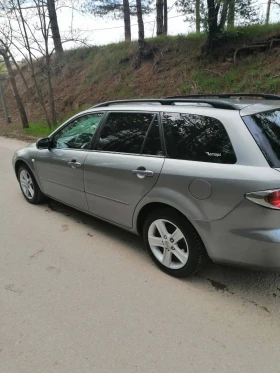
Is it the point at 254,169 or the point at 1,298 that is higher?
the point at 254,169

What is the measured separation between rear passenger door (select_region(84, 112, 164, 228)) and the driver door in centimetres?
18

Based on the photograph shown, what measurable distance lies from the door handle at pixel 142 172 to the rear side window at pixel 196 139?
0.24 meters

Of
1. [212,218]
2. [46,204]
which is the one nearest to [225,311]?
[212,218]

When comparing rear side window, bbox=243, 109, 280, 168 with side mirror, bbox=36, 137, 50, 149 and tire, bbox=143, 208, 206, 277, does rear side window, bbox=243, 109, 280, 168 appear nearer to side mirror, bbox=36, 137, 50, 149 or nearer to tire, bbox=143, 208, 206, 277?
tire, bbox=143, 208, 206, 277

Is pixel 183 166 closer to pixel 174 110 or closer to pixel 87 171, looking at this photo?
pixel 174 110

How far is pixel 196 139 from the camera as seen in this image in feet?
7.95

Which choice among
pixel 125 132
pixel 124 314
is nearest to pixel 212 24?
pixel 125 132

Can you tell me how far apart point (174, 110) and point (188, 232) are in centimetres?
111

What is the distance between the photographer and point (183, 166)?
2.42 m

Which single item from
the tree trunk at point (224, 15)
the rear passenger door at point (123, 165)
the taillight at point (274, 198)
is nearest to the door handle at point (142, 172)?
the rear passenger door at point (123, 165)

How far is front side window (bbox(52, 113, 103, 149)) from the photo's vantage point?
344cm

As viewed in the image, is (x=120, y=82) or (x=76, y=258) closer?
(x=76, y=258)

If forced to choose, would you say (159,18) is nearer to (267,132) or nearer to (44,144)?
(44,144)

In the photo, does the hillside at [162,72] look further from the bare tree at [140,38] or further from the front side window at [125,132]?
the front side window at [125,132]
